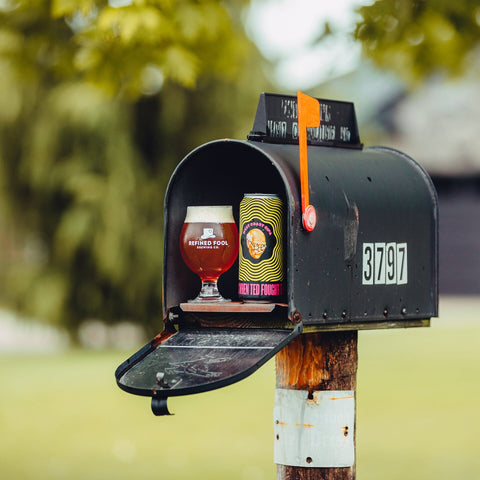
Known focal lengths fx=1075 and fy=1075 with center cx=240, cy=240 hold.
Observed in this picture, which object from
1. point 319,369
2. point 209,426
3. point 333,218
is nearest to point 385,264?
point 333,218

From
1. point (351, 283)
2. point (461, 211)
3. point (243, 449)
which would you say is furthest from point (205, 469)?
point (461, 211)

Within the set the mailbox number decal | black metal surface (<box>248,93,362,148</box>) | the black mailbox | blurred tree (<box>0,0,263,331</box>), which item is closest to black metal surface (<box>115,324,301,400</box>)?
the black mailbox

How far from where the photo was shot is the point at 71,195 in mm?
14766

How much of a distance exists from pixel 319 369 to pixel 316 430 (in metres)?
0.20

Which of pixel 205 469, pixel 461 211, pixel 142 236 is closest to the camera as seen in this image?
pixel 205 469

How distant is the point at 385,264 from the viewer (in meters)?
3.54

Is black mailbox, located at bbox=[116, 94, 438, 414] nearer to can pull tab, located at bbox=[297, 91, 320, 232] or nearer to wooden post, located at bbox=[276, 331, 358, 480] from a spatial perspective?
can pull tab, located at bbox=[297, 91, 320, 232]

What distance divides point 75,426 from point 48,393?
208 centimetres

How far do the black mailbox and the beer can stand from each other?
0.16 feet

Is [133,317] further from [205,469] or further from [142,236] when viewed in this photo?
[205,469]

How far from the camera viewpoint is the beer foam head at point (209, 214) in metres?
3.45

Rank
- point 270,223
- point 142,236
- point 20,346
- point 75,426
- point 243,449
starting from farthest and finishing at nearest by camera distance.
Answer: point 20,346, point 142,236, point 75,426, point 243,449, point 270,223

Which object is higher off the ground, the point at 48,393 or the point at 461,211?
the point at 461,211

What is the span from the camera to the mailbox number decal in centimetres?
348
